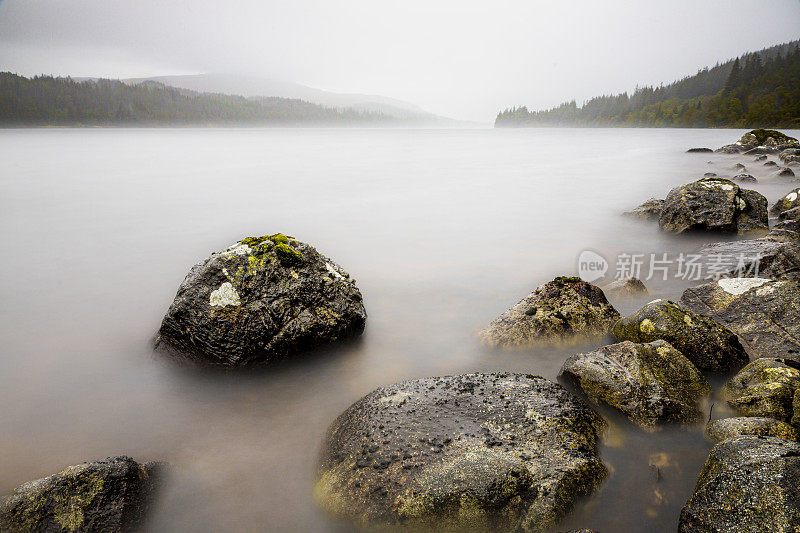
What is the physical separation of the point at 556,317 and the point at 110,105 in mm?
168412

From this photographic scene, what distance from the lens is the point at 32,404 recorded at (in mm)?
5020

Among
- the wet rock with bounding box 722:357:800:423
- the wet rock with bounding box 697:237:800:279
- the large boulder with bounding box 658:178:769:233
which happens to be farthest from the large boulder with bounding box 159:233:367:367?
the large boulder with bounding box 658:178:769:233

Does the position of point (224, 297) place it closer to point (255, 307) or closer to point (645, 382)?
point (255, 307)

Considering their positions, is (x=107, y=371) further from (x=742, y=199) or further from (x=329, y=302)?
(x=742, y=199)

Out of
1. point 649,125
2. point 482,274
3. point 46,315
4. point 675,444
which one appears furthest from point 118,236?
point 649,125

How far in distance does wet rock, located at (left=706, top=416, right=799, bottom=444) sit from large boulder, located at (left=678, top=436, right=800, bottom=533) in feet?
1.95

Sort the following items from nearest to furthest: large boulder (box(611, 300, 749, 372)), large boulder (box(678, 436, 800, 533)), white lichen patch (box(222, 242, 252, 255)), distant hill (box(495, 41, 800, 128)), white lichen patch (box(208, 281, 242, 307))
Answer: large boulder (box(678, 436, 800, 533)) → large boulder (box(611, 300, 749, 372)) → white lichen patch (box(208, 281, 242, 307)) → white lichen patch (box(222, 242, 252, 255)) → distant hill (box(495, 41, 800, 128))

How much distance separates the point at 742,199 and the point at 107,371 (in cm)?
1425

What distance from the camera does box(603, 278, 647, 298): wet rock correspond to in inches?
289

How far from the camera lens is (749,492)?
2.70m

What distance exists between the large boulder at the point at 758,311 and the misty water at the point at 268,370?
95cm

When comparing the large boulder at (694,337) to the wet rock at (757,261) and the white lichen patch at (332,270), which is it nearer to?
the wet rock at (757,261)

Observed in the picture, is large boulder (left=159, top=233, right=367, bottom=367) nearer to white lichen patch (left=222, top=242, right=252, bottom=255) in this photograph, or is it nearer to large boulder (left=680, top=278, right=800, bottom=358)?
white lichen patch (left=222, top=242, right=252, bottom=255)

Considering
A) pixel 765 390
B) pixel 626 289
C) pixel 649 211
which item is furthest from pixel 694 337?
pixel 649 211
